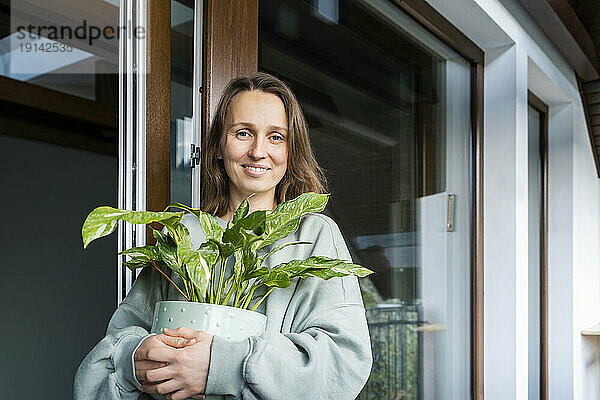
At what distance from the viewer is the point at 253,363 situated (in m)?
0.99

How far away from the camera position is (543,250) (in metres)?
3.96

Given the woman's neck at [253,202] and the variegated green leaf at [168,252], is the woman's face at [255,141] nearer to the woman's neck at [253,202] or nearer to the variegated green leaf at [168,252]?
the woman's neck at [253,202]

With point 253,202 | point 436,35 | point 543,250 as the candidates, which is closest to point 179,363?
point 253,202

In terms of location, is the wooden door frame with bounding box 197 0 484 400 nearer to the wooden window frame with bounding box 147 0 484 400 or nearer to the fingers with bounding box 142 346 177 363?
the wooden window frame with bounding box 147 0 484 400

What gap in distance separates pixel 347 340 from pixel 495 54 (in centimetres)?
223

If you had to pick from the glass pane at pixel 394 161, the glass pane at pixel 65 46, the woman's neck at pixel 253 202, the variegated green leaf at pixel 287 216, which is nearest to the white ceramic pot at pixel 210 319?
the variegated green leaf at pixel 287 216

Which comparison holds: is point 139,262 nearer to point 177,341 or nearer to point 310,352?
point 177,341

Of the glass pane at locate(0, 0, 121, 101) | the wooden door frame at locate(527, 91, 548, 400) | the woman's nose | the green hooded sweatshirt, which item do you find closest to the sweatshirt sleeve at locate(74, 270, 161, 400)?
the green hooded sweatshirt

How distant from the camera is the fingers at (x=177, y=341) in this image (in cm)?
99

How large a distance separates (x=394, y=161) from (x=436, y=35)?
600 millimetres

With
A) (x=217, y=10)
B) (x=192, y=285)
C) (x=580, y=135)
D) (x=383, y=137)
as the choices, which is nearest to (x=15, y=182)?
(x=217, y=10)

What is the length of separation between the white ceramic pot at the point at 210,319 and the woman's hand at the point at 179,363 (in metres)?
0.02

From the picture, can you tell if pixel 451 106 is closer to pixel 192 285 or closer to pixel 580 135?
pixel 580 135

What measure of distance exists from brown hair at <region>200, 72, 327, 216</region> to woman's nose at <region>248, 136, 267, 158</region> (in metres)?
0.06
